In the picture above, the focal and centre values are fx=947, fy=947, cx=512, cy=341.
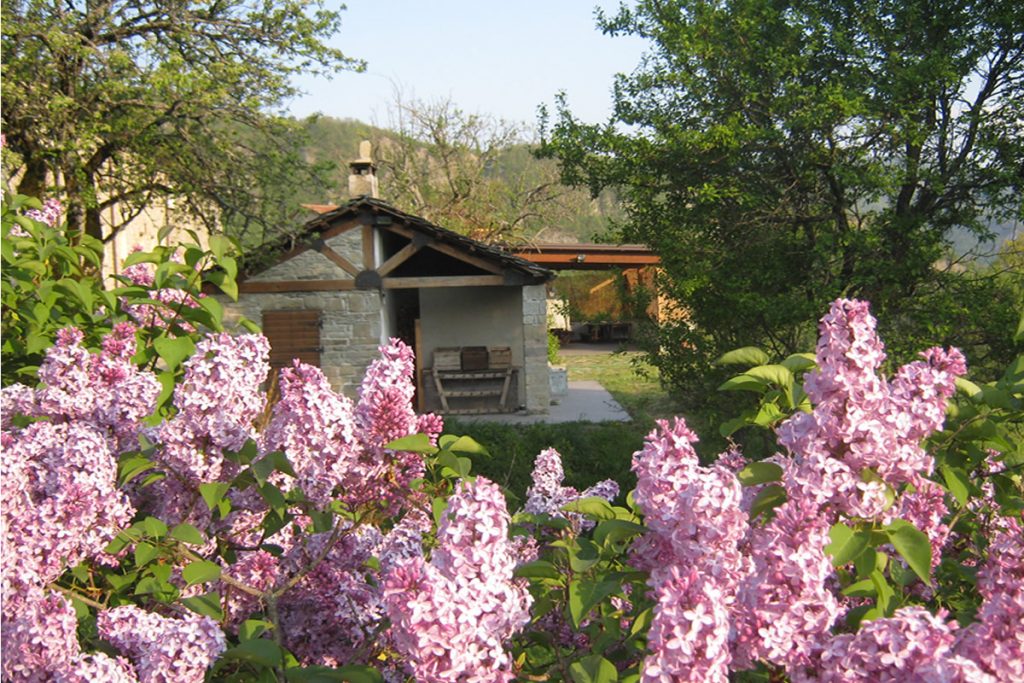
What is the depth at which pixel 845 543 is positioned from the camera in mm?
1225

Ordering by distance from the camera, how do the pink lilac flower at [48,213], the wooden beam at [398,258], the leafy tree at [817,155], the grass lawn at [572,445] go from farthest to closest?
the wooden beam at [398,258]
the grass lawn at [572,445]
the leafy tree at [817,155]
the pink lilac flower at [48,213]

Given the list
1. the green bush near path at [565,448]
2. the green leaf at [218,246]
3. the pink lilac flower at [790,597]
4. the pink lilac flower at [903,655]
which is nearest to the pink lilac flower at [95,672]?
the pink lilac flower at [790,597]

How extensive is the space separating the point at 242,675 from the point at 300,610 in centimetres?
21

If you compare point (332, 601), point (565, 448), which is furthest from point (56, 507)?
point (565, 448)

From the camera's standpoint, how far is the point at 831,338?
51.9 inches

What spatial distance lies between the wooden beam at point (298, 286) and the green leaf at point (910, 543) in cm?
1244

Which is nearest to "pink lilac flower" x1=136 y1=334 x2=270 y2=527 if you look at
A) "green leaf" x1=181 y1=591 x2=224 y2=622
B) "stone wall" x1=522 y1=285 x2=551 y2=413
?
"green leaf" x1=181 y1=591 x2=224 y2=622

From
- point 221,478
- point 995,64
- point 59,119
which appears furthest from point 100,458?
point 59,119

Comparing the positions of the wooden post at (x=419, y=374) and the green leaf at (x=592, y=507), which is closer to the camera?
the green leaf at (x=592, y=507)

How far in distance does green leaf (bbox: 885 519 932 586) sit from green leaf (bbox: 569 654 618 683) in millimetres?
415

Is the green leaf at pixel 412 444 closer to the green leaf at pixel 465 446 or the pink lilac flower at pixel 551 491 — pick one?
the green leaf at pixel 465 446

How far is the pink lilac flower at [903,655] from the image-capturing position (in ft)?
3.21

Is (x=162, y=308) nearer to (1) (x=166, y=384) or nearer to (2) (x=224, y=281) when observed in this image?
(2) (x=224, y=281)

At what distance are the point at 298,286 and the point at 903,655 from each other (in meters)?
13.0
